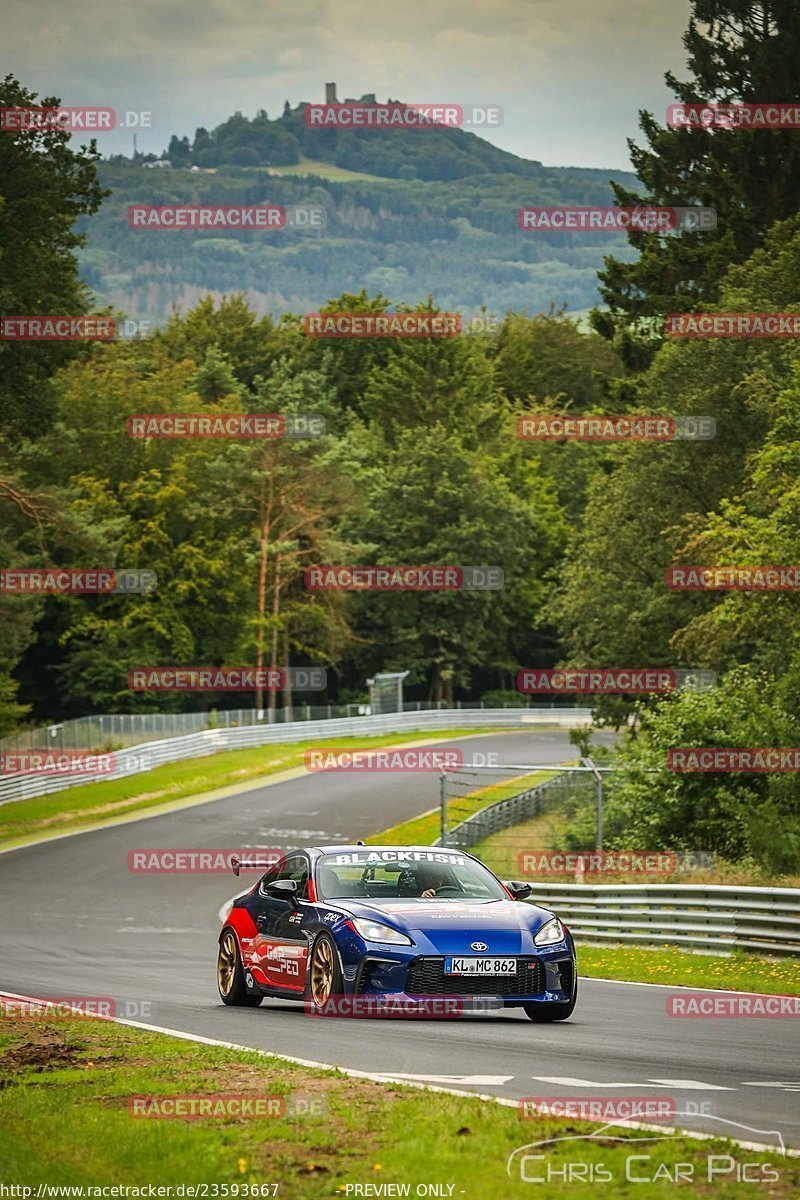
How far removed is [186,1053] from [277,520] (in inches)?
3020

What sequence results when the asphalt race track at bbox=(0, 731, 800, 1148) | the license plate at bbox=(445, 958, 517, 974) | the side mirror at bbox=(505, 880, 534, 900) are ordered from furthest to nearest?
the side mirror at bbox=(505, 880, 534, 900)
the license plate at bbox=(445, 958, 517, 974)
the asphalt race track at bbox=(0, 731, 800, 1148)

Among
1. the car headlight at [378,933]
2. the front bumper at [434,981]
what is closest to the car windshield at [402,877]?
the car headlight at [378,933]

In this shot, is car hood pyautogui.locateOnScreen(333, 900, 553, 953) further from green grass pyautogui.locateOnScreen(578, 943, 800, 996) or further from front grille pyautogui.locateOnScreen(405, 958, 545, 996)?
green grass pyautogui.locateOnScreen(578, 943, 800, 996)

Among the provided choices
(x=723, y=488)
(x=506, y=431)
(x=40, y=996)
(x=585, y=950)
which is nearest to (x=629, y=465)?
(x=723, y=488)

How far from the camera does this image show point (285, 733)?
2950 inches

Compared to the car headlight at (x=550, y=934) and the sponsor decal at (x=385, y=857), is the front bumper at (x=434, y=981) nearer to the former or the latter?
the car headlight at (x=550, y=934)

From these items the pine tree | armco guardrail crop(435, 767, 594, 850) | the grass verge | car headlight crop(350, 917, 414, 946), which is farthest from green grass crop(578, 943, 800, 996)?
the pine tree

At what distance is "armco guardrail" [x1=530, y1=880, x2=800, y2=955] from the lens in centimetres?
2062

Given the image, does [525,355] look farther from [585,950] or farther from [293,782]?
[585,950]

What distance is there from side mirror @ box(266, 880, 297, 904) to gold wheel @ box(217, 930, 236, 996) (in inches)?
31.4

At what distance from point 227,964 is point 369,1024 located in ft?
9.05

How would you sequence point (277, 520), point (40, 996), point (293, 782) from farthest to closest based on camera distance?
point (277, 520) → point (293, 782) → point (40, 996)

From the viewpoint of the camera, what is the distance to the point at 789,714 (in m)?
29.7

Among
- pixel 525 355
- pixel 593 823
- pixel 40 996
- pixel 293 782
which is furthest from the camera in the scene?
pixel 525 355
